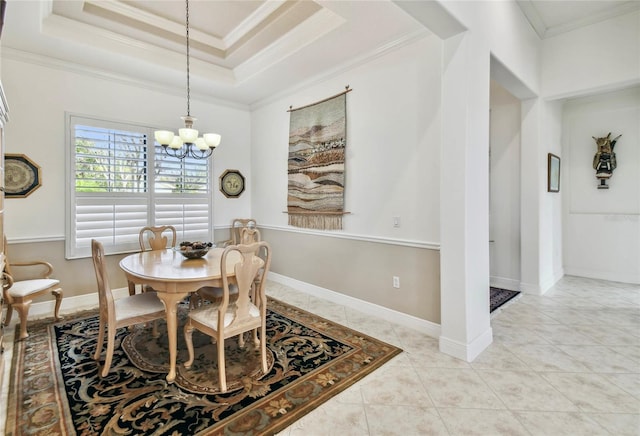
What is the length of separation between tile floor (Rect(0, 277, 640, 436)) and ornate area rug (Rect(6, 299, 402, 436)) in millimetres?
130

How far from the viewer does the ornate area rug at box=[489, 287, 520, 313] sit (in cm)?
384

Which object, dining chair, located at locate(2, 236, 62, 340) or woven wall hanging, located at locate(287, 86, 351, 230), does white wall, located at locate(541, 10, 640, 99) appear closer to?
woven wall hanging, located at locate(287, 86, 351, 230)

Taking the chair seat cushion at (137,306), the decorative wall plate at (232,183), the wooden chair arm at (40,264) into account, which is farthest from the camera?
the decorative wall plate at (232,183)

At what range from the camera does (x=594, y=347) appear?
276 centimetres

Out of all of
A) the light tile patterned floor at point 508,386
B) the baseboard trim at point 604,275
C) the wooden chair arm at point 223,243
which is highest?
the wooden chair arm at point 223,243

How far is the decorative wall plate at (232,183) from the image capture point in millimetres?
5039

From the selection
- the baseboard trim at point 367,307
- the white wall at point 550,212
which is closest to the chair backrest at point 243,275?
the baseboard trim at point 367,307

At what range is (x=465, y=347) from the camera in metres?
2.54

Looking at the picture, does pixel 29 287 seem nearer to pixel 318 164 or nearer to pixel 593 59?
pixel 318 164

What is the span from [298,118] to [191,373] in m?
3.32

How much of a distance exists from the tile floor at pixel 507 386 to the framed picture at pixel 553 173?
1.83m

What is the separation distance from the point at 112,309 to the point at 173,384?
0.71 m

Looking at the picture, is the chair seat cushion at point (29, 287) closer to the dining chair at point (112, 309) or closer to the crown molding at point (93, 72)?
the dining chair at point (112, 309)

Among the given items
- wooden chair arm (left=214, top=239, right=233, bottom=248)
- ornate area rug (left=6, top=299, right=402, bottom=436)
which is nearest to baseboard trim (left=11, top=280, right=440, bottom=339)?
ornate area rug (left=6, top=299, right=402, bottom=436)
